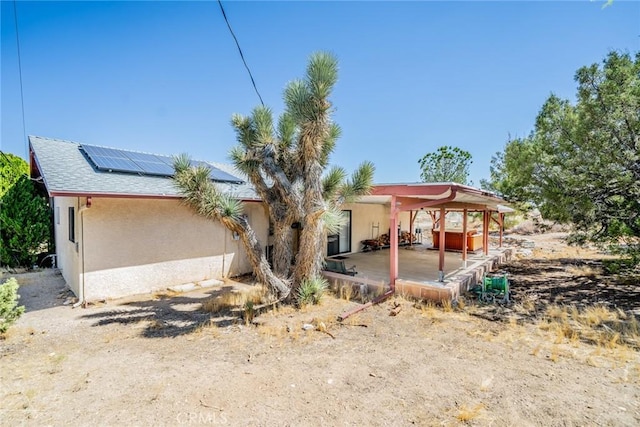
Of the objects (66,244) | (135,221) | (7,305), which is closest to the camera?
(7,305)

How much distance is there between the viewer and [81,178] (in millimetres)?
7199

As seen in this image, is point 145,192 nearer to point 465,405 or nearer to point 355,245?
point 465,405

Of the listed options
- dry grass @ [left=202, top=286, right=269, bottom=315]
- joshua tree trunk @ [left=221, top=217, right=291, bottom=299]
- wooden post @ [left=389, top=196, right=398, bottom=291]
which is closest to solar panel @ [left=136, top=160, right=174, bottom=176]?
joshua tree trunk @ [left=221, top=217, right=291, bottom=299]

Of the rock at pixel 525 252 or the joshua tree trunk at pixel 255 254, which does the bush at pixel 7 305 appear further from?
the rock at pixel 525 252

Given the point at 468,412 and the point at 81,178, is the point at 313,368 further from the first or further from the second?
the point at 81,178

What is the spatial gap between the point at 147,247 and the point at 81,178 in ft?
7.53

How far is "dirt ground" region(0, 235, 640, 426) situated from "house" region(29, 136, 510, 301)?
3.47 feet

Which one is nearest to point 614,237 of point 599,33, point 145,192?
point 599,33

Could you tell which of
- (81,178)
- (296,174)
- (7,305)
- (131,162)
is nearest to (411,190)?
(296,174)

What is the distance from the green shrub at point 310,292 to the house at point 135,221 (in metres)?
2.26

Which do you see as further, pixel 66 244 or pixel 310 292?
pixel 66 244

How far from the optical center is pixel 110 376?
4.06 meters

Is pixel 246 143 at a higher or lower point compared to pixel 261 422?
higher

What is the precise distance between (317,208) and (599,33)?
29.2 feet
